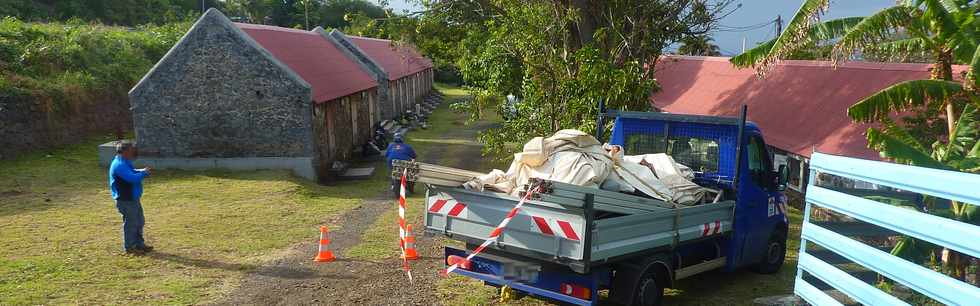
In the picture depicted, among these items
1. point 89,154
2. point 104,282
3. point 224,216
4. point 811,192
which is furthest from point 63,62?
point 811,192

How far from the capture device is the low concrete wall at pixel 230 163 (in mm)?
18219

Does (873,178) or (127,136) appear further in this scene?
(127,136)

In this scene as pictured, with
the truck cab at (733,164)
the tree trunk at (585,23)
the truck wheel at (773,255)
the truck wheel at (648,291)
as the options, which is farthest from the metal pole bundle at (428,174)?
the tree trunk at (585,23)

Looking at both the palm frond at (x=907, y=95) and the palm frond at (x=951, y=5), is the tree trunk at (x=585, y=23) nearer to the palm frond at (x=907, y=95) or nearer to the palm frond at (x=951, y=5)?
the palm frond at (x=907, y=95)

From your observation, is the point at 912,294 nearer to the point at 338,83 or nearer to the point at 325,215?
the point at 325,215

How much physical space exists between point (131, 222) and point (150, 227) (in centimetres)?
205

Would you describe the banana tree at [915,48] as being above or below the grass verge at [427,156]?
above

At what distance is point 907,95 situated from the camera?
29.1ft

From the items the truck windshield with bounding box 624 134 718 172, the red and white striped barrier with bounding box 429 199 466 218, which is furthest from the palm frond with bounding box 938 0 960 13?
the red and white striped barrier with bounding box 429 199 466 218

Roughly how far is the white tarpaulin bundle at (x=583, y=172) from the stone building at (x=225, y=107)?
11.4 metres

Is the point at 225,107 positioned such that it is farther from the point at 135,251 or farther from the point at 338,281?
the point at 338,281

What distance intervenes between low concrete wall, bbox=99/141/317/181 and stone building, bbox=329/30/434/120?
6.27 metres

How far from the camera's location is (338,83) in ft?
74.0

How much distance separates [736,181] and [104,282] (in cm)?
855
